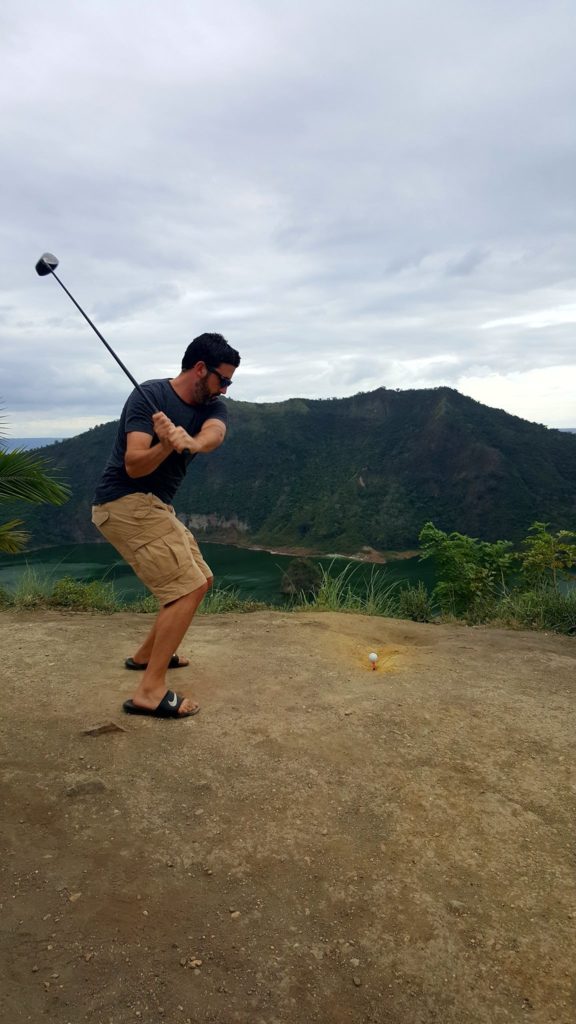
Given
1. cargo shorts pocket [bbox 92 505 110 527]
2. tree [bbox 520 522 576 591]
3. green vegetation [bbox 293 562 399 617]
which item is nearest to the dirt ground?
cargo shorts pocket [bbox 92 505 110 527]

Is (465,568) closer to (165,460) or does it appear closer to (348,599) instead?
(348,599)

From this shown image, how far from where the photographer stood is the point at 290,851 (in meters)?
2.36

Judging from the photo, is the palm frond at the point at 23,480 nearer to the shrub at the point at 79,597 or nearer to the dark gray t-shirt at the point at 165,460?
the dark gray t-shirt at the point at 165,460

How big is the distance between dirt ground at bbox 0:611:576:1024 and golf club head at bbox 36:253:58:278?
2.43 meters

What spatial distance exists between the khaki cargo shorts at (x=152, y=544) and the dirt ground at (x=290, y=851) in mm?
702

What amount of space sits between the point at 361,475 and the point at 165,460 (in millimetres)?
55797

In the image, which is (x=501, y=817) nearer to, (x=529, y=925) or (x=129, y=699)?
(x=529, y=925)

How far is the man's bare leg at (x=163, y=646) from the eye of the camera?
3353 millimetres

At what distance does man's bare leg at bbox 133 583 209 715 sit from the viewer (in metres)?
3.35

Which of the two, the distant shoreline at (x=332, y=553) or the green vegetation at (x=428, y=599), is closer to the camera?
the green vegetation at (x=428, y=599)

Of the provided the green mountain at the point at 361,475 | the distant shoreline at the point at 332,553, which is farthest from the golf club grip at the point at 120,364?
the green mountain at the point at 361,475

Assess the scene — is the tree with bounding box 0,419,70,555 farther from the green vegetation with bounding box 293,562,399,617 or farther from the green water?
the green water

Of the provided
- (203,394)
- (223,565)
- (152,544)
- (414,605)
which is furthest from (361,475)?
(152,544)

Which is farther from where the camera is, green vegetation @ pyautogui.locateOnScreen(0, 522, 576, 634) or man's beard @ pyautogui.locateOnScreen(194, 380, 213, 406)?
green vegetation @ pyautogui.locateOnScreen(0, 522, 576, 634)
